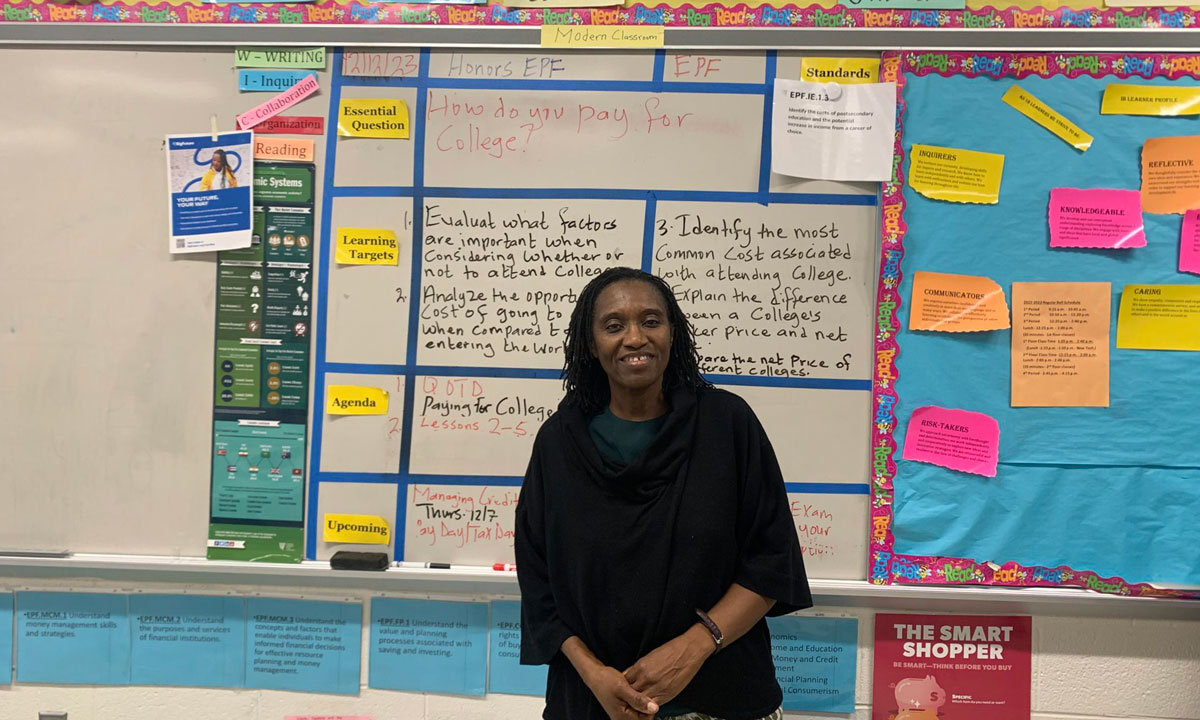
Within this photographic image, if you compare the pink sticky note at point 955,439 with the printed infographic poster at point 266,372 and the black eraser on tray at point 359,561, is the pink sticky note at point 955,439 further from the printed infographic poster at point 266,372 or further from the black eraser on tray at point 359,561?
the printed infographic poster at point 266,372

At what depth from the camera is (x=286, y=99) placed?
1873 millimetres

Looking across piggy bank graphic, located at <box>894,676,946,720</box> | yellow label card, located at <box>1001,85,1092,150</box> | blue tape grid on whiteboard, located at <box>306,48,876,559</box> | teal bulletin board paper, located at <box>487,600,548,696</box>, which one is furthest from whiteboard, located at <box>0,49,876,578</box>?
yellow label card, located at <box>1001,85,1092,150</box>

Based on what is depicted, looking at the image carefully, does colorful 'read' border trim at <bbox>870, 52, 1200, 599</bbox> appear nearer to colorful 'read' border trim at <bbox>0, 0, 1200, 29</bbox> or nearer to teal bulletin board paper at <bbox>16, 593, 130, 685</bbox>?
colorful 'read' border trim at <bbox>0, 0, 1200, 29</bbox>

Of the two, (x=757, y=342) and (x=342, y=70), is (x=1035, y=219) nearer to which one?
(x=757, y=342)

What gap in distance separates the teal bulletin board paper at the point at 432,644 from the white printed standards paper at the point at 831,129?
1.27m

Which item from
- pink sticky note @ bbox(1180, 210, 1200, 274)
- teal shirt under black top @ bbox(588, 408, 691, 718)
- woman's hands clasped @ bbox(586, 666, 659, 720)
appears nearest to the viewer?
woman's hands clasped @ bbox(586, 666, 659, 720)

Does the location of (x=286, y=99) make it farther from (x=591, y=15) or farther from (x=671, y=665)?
(x=671, y=665)

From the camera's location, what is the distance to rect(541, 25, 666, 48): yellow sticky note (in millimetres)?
1832

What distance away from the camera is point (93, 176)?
1893 millimetres

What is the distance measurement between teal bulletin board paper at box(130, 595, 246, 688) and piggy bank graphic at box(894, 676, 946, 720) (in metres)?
1.55

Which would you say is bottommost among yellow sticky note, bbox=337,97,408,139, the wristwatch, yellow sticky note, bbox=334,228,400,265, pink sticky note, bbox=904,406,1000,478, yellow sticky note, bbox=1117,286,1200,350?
the wristwatch

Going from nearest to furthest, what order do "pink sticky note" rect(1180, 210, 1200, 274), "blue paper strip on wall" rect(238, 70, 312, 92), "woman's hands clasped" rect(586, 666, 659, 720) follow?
"woman's hands clasped" rect(586, 666, 659, 720), "pink sticky note" rect(1180, 210, 1200, 274), "blue paper strip on wall" rect(238, 70, 312, 92)

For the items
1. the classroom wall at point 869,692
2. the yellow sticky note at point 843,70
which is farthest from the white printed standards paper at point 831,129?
the classroom wall at point 869,692

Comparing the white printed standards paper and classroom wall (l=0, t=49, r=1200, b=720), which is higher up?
the white printed standards paper
